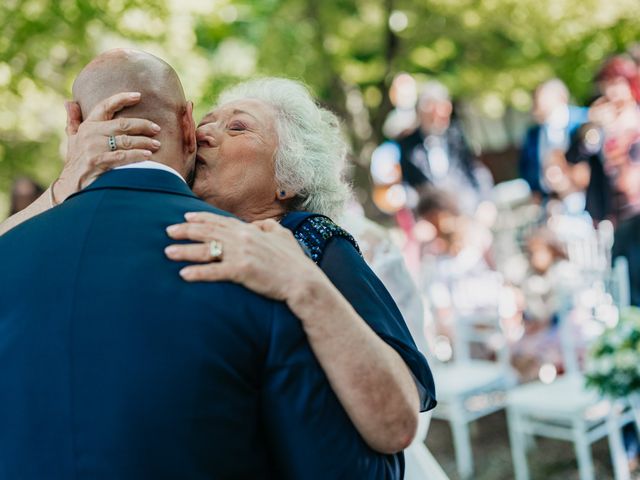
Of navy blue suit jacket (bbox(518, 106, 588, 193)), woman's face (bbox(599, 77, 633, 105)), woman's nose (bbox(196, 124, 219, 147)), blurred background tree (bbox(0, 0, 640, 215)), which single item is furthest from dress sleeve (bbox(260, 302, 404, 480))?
Answer: navy blue suit jacket (bbox(518, 106, 588, 193))

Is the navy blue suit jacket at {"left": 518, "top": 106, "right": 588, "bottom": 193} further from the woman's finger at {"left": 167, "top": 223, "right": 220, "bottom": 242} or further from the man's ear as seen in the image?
the woman's finger at {"left": 167, "top": 223, "right": 220, "bottom": 242}

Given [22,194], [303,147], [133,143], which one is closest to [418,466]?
[303,147]

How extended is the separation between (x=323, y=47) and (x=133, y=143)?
8.93m

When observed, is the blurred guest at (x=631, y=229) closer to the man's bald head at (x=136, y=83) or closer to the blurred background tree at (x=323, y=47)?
the blurred background tree at (x=323, y=47)

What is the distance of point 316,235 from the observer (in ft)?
6.01

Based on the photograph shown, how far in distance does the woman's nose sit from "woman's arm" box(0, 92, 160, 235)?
40 centimetres

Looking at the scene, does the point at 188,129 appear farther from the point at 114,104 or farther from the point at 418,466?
the point at 418,466

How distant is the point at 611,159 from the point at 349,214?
3.86 m

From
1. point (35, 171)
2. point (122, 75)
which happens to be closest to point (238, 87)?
point (122, 75)

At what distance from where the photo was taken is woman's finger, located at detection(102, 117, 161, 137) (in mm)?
1607

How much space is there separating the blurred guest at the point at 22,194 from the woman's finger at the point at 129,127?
443 cm

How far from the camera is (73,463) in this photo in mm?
1329

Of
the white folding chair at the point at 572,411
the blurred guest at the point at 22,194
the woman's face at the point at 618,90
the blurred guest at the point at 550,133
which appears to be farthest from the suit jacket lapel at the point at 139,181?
the blurred guest at the point at 550,133

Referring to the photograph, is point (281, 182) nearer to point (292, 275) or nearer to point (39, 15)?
point (292, 275)
